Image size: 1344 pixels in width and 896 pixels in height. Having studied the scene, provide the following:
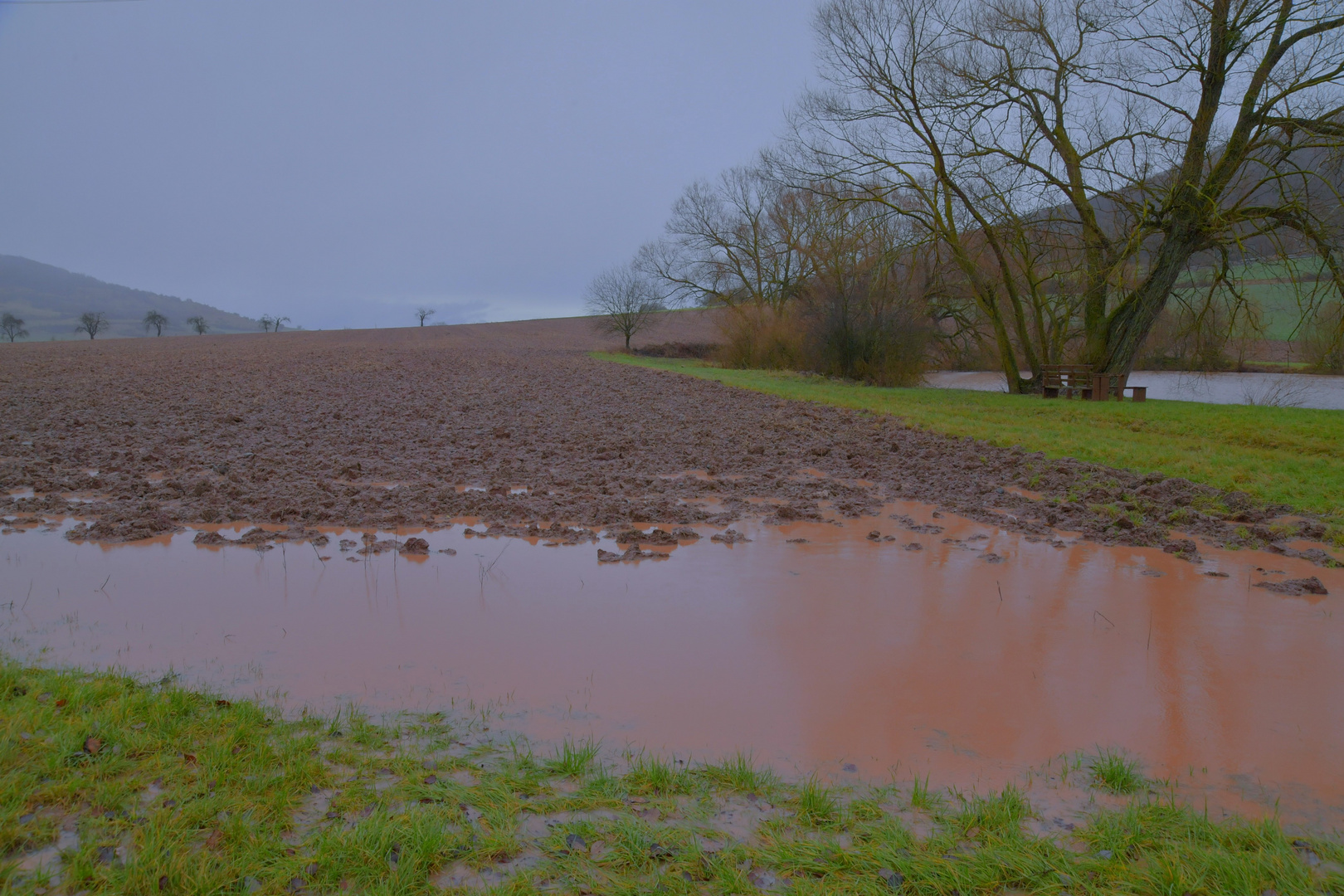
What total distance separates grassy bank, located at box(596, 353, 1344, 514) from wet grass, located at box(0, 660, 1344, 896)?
7714mm

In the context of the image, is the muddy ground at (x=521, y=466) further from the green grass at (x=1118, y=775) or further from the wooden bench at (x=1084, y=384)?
the wooden bench at (x=1084, y=384)

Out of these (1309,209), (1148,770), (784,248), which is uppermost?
(784,248)

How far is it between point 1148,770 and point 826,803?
1.60 meters

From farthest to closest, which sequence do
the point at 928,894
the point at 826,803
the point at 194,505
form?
the point at 194,505, the point at 826,803, the point at 928,894

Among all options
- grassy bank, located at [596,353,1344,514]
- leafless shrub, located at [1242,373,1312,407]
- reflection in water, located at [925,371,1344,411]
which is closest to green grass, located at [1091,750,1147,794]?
grassy bank, located at [596,353,1344,514]

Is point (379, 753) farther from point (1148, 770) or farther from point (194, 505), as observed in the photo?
point (194, 505)

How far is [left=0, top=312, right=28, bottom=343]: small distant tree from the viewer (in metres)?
64.4

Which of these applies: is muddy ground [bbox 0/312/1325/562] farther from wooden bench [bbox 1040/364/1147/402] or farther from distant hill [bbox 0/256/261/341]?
distant hill [bbox 0/256/261/341]

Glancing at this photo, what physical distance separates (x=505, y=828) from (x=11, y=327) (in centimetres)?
8312

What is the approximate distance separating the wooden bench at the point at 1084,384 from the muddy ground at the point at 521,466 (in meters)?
6.65

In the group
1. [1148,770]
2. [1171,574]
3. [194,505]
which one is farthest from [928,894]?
[194,505]

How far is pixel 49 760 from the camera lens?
3.21m

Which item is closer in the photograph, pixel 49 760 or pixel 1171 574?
pixel 49 760

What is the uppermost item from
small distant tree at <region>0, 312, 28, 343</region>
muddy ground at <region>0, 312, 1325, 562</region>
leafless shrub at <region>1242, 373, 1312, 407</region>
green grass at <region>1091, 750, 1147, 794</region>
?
small distant tree at <region>0, 312, 28, 343</region>
